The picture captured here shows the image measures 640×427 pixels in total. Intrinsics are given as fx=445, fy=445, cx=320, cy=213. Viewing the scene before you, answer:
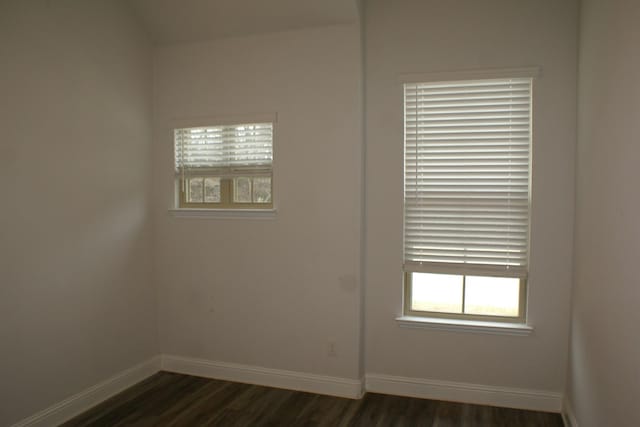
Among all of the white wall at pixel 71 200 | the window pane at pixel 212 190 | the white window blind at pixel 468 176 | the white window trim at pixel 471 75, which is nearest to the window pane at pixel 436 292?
the white window blind at pixel 468 176

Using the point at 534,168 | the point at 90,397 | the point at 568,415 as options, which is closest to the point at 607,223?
the point at 534,168

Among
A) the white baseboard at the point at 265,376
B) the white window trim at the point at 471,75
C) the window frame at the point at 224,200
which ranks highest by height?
the white window trim at the point at 471,75

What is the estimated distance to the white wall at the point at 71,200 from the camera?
2.79 metres

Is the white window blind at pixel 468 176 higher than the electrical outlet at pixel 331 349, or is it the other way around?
the white window blind at pixel 468 176

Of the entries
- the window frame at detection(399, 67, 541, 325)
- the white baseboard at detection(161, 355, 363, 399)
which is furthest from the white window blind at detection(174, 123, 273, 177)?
the white baseboard at detection(161, 355, 363, 399)

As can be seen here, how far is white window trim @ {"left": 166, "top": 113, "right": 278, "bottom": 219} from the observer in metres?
3.67

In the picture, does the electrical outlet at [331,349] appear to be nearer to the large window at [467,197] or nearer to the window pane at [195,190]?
the large window at [467,197]

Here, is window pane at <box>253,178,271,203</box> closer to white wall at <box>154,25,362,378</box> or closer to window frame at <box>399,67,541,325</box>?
white wall at <box>154,25,362,378</box>

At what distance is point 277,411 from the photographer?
129 inches

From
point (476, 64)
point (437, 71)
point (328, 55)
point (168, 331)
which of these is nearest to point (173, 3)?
point (328, 55)

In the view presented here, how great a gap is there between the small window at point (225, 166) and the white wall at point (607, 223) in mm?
2291

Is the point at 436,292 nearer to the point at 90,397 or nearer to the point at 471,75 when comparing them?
the point at 471,75

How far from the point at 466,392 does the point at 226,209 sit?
2.41 metres

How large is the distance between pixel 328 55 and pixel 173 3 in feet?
4.38
